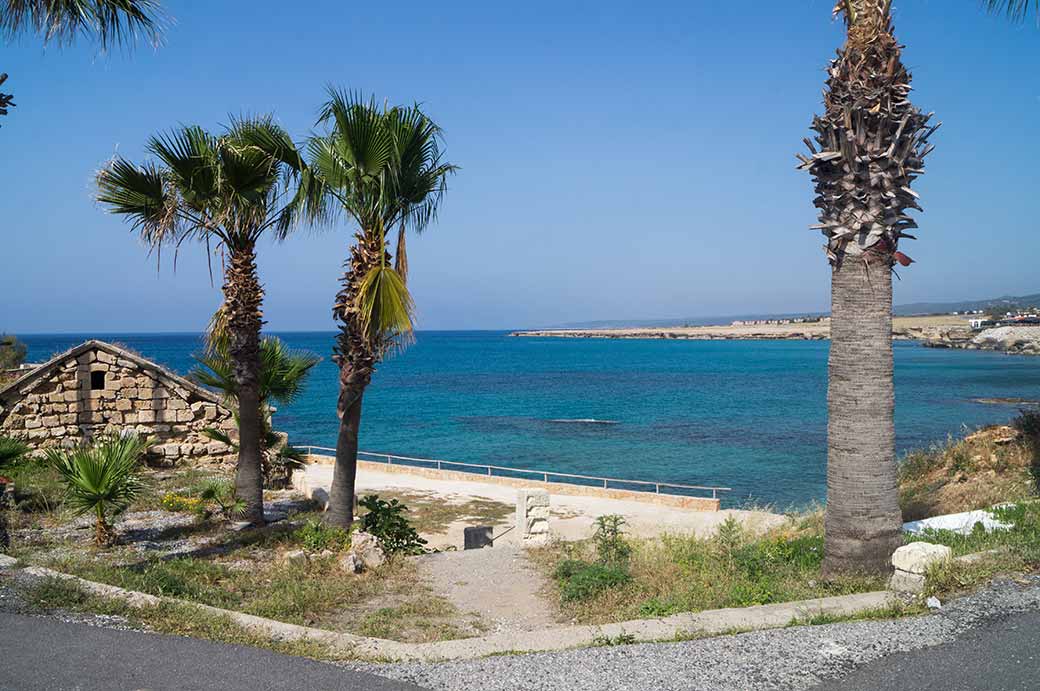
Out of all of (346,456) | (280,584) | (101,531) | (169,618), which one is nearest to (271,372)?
(346,456)

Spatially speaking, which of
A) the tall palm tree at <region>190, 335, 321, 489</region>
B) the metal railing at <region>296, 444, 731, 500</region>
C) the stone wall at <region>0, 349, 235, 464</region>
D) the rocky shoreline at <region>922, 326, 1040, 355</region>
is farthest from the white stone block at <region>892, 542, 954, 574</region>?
the rocky shoreline at <region>922, 326, 1040, 355</region>

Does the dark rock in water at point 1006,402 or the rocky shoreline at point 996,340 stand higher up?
the rocky shoreline at point 996,340

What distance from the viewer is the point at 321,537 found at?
10711 millimetres

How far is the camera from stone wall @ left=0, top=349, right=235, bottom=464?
16516 millimetres

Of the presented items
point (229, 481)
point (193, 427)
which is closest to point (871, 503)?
point (229, 481)

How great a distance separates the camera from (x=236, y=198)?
38.8 feet

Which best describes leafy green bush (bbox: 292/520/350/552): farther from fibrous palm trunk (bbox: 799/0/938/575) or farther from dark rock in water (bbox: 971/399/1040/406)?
dark rock in water (bbox: 971/399/1040/406)

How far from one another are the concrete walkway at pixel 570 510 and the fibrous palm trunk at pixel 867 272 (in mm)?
5086

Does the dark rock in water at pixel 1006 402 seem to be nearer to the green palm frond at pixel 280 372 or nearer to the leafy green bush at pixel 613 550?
the green palm frond at pixel 280 372

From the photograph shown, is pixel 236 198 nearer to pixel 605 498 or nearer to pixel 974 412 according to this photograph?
pixel 605 498

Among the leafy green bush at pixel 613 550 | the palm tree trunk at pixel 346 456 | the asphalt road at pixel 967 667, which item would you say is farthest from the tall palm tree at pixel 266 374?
the asphalt road at pixel 967 667

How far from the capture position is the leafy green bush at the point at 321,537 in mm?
10602

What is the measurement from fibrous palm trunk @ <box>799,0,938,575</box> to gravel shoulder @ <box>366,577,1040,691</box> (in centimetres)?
159

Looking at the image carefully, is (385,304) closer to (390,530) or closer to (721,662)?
(390,530)
